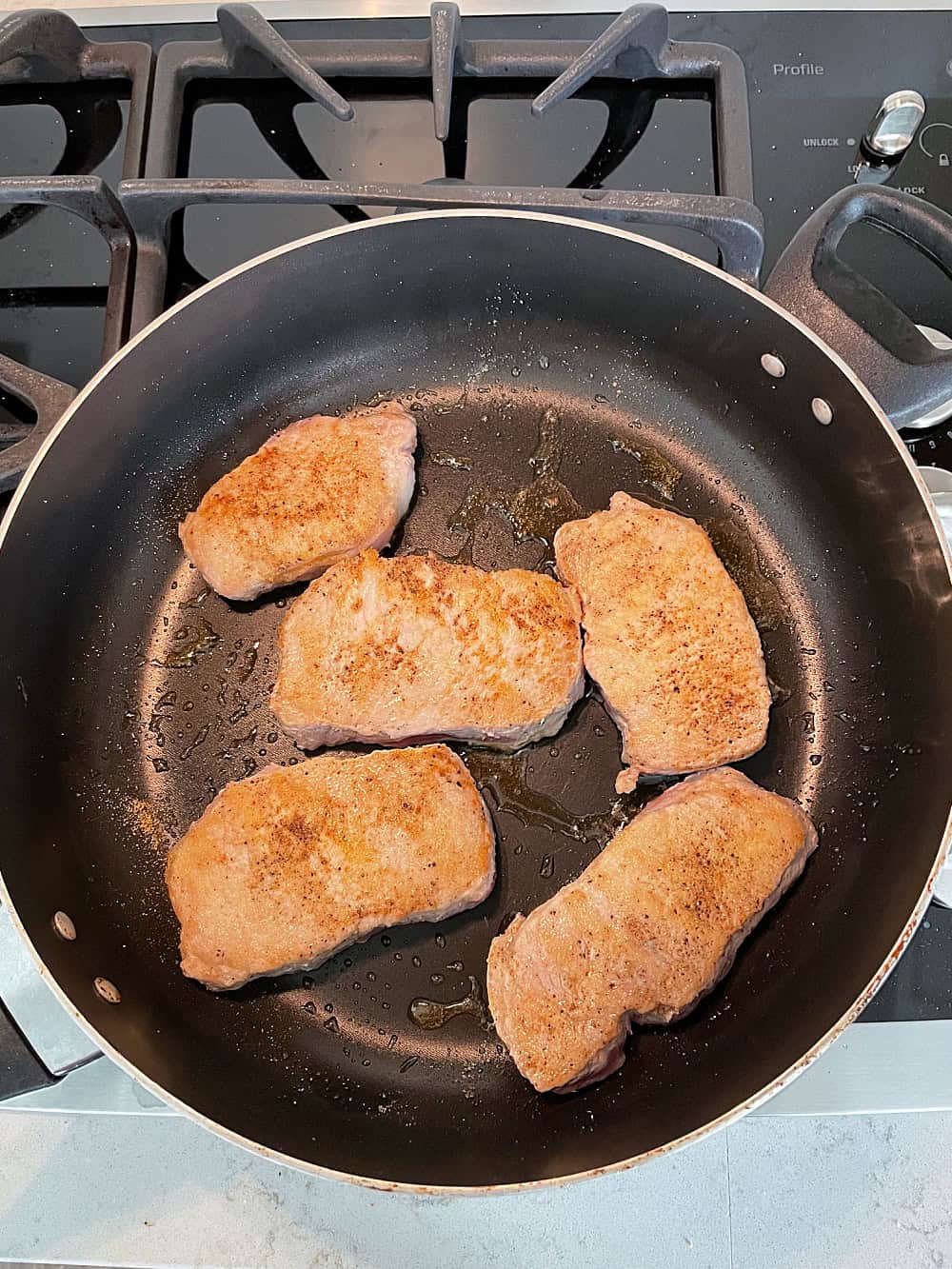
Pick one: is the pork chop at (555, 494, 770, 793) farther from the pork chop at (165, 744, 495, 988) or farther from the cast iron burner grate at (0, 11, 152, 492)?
the cast iron burner grate at (0, 11, 152, 492)

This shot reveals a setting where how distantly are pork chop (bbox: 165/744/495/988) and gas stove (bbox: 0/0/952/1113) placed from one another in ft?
1.94

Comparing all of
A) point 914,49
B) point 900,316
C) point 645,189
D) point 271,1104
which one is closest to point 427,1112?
point 271,1104

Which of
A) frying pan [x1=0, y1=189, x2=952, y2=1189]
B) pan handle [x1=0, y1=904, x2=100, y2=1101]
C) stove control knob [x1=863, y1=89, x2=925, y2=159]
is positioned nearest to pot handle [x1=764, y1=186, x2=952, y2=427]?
frying pan [x1=0, y1=189, x2=952, y2=1189]

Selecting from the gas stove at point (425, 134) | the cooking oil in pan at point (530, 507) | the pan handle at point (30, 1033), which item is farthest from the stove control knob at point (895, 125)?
the pan handle at point (30, 1033)

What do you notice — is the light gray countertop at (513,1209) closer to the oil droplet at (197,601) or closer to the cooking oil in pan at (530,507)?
the oil droplet at (197,601)

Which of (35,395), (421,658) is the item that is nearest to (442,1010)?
(421,658)

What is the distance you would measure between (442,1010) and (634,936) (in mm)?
269

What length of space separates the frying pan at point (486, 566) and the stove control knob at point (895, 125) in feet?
0.85

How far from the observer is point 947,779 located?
1149 millimetres

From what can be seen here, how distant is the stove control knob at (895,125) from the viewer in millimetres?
1363

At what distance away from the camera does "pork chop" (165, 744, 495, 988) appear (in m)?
1.18

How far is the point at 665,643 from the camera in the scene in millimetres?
1271

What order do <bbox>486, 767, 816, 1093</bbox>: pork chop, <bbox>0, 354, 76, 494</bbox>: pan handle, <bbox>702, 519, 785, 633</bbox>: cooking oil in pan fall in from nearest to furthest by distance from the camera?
<bbox>486, 767, 816, 1093</bbox>: pork chop, <bbox>0, 354, 76, 494</bbox>: pan handle, <bbox>702, 519, 785, 633</bbox>: cooking oil in pan

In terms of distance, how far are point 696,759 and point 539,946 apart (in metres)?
0.31
